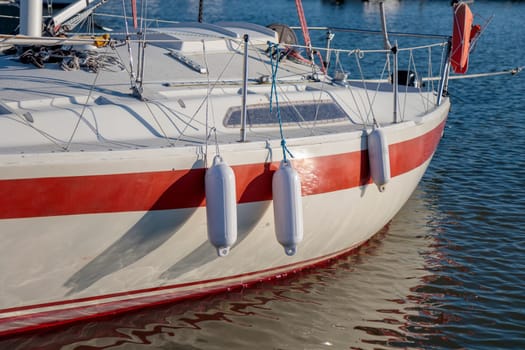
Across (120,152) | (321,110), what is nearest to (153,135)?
(120,152)

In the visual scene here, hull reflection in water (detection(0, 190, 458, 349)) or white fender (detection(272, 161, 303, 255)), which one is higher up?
white fender (detection(272, 161, 303, 255))

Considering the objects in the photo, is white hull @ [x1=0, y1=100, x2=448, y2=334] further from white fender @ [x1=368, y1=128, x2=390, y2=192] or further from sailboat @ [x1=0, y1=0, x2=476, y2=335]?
white fender @ [x1=368, y1=128, x2=390, y2=192]

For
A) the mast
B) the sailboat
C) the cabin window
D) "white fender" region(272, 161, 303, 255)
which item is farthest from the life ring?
the mast

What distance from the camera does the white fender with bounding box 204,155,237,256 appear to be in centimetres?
625

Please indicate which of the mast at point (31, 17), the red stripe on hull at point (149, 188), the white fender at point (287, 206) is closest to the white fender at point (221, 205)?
the red stripe on hull at point (149, 188)

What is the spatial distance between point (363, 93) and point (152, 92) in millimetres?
2343

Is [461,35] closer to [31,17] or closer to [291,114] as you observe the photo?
[291,114]

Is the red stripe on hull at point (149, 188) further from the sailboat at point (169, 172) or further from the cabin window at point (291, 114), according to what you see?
the cabin window at point (291, 114)

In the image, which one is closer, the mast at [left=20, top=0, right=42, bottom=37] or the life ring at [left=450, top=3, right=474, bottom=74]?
the mast at [left=20, top=0, right=42, bottom=37]

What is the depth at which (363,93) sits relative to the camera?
8.28 m

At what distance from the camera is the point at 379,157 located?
741 cm

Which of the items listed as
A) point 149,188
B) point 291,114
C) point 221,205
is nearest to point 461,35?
point 291,114

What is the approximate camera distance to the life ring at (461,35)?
29.9 feet

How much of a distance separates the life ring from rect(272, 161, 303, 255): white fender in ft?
11.9
